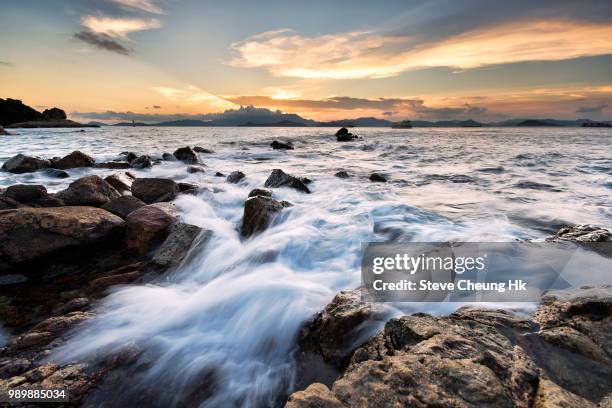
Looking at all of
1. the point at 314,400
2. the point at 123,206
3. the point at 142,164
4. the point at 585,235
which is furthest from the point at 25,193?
the point at 585,235

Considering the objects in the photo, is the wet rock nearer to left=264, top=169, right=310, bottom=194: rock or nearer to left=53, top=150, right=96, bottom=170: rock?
left=264, top=169, right=310, bottom=194: rock

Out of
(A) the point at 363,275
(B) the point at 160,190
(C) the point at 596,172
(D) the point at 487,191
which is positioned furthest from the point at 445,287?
(C) the point at 596,172

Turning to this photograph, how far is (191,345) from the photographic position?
12.6 feet

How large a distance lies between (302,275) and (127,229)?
374 centimetres

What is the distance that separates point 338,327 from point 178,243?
3.71 metres

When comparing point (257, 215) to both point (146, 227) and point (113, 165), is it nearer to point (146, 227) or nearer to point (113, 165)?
point (146, 227)

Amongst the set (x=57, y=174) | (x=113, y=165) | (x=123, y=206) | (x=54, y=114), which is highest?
(x=54, y=114)

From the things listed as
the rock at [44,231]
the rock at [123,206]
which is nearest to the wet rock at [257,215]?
the rock at [123,206]

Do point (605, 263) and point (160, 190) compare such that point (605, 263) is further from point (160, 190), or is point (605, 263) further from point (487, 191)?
point (160, 190)

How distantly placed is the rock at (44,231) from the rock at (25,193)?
7.64ft

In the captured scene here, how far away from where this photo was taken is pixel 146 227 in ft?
20.2

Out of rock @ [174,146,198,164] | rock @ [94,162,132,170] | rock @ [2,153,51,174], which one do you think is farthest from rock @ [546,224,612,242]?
rock @ [2,153,51,174]

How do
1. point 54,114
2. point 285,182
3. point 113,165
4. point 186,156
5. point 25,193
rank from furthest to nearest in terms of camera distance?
point 54,114, point 186,156, point 113,165, point 285,182, point 25,193

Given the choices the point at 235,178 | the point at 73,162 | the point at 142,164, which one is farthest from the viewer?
the point at 142,164
